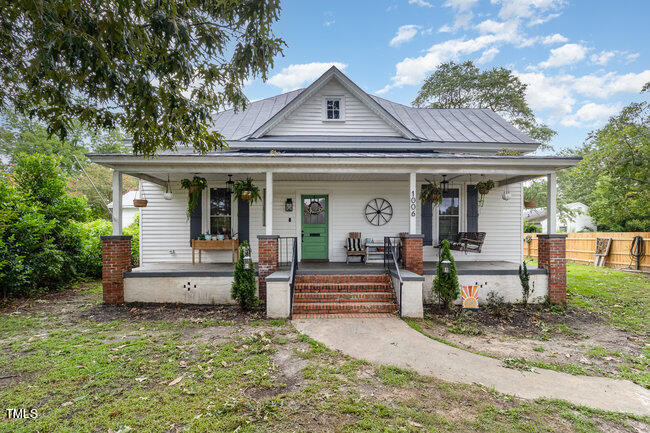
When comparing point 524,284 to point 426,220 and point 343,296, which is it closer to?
point 426,220

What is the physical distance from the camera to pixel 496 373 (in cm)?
369

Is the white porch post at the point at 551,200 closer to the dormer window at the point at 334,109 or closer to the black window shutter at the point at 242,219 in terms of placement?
the dormer window at the point at 334,109

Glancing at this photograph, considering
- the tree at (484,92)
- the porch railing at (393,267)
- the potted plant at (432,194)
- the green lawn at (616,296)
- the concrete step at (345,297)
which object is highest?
the tree at (484,92)

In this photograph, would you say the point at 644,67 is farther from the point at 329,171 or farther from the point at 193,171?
the point at 193,171

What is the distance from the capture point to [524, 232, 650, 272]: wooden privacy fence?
11.9 meters

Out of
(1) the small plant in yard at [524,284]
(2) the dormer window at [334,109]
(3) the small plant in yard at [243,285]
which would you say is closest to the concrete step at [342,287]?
(3) the small plant in yard at [243,285]

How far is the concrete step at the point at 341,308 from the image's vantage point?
5984 millimetres

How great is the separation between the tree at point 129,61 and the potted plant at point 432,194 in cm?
567

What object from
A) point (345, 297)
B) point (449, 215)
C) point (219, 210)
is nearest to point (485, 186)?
point (449, 215)

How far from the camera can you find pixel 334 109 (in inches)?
373

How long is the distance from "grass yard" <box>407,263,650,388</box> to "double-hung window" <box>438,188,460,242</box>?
2.99 meters

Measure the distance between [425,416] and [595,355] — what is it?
347 cm

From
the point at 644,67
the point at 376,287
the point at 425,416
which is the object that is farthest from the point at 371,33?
the point at 425,416

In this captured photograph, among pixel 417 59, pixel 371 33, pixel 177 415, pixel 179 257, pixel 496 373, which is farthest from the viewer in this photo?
pixel 417 59
